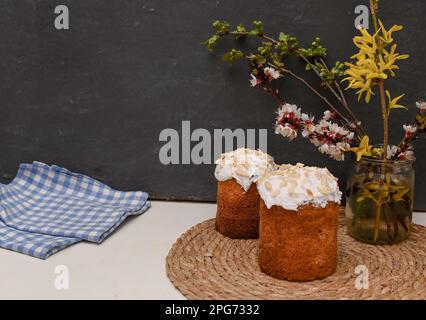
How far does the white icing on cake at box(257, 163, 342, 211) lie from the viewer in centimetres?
91

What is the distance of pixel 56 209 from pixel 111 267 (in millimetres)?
318

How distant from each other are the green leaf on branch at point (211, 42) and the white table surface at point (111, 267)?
37 cm

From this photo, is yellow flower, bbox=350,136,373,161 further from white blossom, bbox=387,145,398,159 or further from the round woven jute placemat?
the round woven jute placemat

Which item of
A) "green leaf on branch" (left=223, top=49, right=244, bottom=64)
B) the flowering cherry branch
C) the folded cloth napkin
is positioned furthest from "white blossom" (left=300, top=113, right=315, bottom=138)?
the folded cloth napkin

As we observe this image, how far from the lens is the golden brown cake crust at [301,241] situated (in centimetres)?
92

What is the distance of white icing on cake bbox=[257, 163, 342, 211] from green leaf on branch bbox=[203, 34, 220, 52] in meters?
0.39

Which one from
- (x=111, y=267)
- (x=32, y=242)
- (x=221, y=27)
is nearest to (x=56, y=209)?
(x=32, y=242)

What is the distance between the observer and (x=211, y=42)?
48.1 inches

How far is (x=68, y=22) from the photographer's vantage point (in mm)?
1311

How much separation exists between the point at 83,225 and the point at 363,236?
0.55 meters

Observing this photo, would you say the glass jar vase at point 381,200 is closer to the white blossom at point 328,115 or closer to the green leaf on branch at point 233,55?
the white blossom at point 328,115

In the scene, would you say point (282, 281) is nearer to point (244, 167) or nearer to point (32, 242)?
point (244, 167)

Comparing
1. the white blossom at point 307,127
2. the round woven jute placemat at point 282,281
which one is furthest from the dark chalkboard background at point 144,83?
the round woven jute placemat at point 282,281
